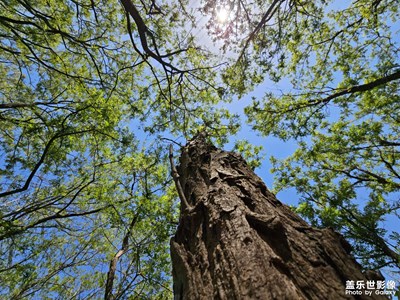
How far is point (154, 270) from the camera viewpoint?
21.0 ft

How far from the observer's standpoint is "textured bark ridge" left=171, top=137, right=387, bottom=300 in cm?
132

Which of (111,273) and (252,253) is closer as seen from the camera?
(252,253)

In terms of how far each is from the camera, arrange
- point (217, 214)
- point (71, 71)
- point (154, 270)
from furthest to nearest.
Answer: point (71, 71), point (154, 270), point (217, 214)

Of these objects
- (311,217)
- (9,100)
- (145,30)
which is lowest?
(311,217)

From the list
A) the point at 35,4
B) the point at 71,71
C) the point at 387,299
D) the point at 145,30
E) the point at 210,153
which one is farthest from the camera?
the point at 71,71

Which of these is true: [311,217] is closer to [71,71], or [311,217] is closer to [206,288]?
[206,288]

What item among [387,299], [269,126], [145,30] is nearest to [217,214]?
[387,299]

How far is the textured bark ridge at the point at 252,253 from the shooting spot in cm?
132

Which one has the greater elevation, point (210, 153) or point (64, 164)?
point (64, 164)

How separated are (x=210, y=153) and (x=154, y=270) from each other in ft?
14.3

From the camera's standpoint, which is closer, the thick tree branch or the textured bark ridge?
the textured bark ridge

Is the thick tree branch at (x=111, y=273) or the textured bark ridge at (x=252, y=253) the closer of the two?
the textured bark ridge at (x=252, y=253)

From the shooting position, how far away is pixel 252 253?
1.56m

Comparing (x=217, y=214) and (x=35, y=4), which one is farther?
(x=35, y=4)
